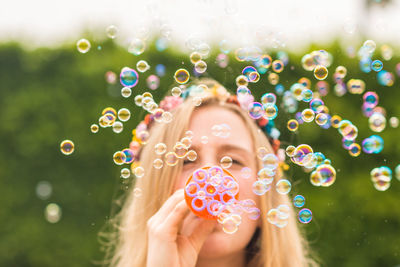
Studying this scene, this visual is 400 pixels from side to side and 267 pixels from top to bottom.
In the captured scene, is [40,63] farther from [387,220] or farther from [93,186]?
[387,220]

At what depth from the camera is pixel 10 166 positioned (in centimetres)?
418

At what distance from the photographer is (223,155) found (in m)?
1.68

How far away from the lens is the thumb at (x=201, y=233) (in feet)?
5.07

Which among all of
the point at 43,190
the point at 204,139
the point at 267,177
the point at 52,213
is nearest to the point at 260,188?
the point at 267,177

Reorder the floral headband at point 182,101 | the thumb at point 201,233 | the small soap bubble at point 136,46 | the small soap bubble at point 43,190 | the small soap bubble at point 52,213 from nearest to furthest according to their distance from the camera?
the thumb at point 201,233 < the floral headband at point 182,101 < the small soap bubble at point 136,46 < the small soap bubble at point 52,213 < the small soap bubble at point 43,190

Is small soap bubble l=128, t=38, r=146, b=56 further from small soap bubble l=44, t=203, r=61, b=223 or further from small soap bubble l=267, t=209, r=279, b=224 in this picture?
small soap bubble l=44, t=203, r=61, b=223

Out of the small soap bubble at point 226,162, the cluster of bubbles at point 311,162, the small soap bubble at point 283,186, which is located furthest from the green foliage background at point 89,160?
the small soap bubble at point 226,162

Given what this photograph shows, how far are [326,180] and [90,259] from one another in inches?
111

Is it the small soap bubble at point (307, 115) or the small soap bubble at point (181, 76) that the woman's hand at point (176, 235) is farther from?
the small soap bubble at point (307, 115)

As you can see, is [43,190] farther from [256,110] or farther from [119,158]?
[256,110]

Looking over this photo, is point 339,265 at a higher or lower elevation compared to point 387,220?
lower

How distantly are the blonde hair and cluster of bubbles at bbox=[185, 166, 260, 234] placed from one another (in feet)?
0.99

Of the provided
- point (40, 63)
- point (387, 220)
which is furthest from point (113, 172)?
point (387, 220)

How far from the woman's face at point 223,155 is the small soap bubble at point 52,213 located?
7.90ft
